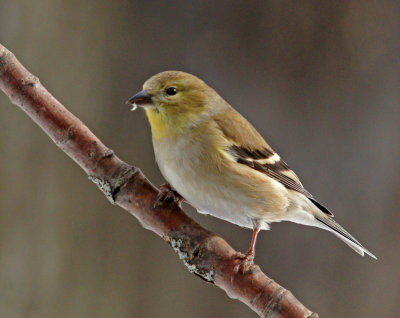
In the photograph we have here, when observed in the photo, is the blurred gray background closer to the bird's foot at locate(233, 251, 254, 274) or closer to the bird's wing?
the bird's wing

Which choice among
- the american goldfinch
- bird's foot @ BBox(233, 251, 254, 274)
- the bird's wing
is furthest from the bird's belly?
bird's foot @ BBox(233, 251, 254, 274)

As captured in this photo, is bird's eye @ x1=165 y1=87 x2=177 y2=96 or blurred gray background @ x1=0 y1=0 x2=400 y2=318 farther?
blurred gray background @ x1=0 y1=0 x2=400 y2=318

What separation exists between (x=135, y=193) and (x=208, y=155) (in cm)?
26

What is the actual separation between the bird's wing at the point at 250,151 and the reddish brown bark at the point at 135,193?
325mm

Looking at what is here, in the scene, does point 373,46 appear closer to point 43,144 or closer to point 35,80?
point 43,144

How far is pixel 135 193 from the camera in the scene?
1.13 meters

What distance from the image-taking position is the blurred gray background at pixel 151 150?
232 centimetres

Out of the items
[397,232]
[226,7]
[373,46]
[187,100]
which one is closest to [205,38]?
[226,7]

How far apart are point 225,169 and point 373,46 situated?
146 cm

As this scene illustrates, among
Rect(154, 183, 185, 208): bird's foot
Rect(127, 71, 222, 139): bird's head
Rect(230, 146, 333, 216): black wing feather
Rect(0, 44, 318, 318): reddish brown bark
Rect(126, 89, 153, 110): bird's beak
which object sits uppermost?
Rect(230, 146, 333, 216): black wing feather

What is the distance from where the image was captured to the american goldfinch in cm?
127

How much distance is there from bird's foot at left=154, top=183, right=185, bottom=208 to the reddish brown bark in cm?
1

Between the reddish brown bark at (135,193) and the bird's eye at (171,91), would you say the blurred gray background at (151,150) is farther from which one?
the reddish brown bark at (135,193)

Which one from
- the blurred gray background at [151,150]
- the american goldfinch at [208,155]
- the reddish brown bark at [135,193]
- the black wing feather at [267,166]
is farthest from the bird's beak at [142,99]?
the blurred gray background at [151,150]
